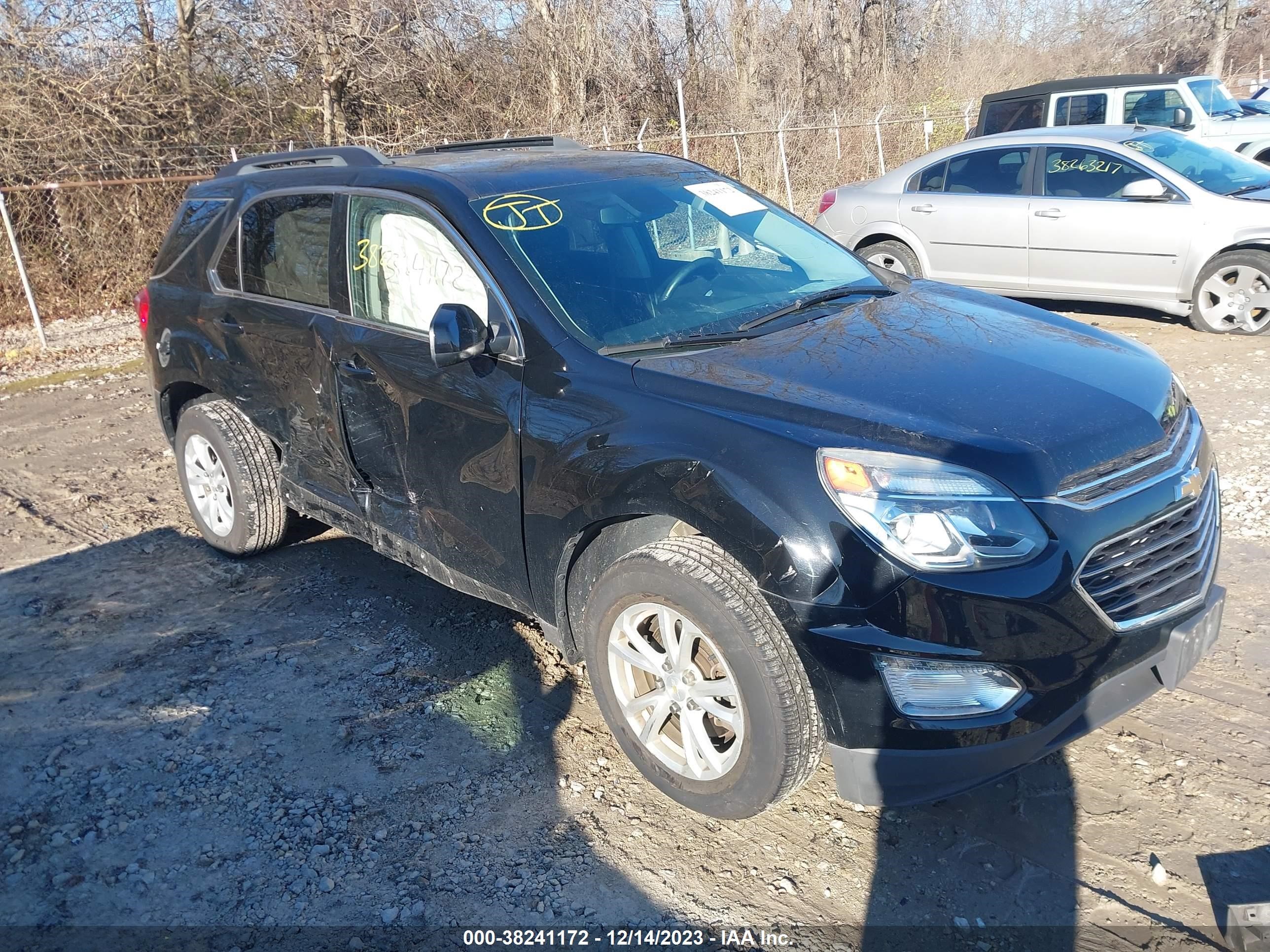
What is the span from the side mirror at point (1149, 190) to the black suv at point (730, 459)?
16.2 feet

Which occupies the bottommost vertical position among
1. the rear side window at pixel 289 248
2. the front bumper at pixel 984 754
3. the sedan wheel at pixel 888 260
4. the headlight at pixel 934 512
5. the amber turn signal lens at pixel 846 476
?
the front bumper at pixel 984 754

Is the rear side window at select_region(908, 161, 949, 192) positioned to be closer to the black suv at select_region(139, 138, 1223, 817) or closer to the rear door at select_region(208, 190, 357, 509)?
the black suv at select_region(139, 138, 1223, 817)

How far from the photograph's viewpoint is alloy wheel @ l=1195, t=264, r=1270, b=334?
7.84m

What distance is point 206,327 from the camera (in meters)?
4.89

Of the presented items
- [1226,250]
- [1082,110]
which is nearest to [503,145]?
[1226,250]

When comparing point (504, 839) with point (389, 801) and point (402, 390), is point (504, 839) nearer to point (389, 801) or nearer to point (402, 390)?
point (389, 801)

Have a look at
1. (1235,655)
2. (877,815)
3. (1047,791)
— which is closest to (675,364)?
(877,815)

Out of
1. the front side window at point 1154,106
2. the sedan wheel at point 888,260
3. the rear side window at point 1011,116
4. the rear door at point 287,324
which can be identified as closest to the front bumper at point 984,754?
the rear door at point 287,324

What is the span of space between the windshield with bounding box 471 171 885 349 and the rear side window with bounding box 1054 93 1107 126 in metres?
10.8

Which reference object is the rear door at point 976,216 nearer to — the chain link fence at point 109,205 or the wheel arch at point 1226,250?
the wheel arch at point 1226,250

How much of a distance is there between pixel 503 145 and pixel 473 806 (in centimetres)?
312

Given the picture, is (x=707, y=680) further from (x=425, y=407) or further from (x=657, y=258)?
(x=657, y=258)

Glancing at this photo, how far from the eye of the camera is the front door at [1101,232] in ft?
26.5

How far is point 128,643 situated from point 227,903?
1907 mm
